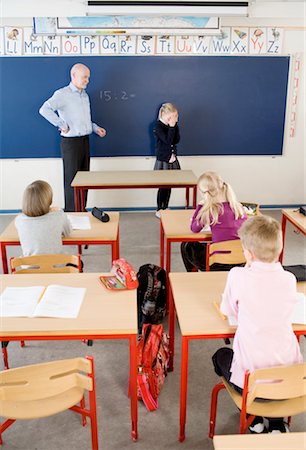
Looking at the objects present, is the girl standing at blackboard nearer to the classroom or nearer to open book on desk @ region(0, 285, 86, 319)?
the classroom

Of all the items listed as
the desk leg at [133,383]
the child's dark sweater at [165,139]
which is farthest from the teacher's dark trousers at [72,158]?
the desk leg at [133,383]

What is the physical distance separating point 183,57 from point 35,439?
15.3ft

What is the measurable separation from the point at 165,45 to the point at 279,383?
4686 millimetres

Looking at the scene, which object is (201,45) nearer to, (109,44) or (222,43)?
(222,43)

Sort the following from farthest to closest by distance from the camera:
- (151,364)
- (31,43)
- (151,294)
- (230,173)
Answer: (230,173) < (31,43) < (151,294) < (151,364)

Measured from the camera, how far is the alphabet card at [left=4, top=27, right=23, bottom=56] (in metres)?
5.39

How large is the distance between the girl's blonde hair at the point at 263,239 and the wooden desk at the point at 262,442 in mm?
759

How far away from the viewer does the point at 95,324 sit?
2084 mm

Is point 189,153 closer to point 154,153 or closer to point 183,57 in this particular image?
point 154,153

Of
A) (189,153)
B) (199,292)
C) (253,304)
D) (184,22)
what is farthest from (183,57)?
(253,304)

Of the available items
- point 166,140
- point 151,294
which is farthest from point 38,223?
point 166,140

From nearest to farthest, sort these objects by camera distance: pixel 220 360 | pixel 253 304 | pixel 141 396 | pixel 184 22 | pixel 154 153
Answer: pixel 253 304
pixel 220 360
pixel 141 396
pixel 184 22
pixel 154 153

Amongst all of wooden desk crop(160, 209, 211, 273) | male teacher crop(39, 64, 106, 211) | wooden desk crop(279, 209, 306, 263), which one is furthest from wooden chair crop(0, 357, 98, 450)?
male teacher crop(39, 64, 106, 211)

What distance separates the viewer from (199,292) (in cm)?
238
